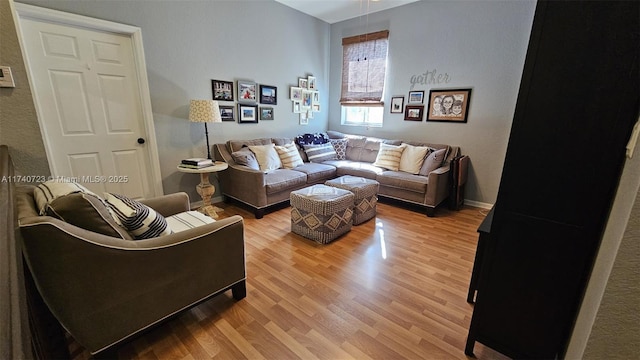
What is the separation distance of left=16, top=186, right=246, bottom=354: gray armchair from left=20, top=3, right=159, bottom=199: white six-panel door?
1.60 m

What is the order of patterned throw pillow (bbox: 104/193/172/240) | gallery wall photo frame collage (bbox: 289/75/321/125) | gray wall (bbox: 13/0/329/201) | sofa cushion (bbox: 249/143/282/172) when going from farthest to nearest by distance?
gallery wall photo frame collage (bbox: 289/75/321/125)
sofa cushion (bbox: 249/143/282/172)
gray wall (bbox: 13/0/329/201)
patterned throw pillow (bbox: 104/193/172/240)

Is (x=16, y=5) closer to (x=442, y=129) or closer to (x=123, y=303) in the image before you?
(x=123, y=303)

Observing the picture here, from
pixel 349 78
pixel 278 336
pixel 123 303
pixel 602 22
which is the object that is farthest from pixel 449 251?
pixel 349 78

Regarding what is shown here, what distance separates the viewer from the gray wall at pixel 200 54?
2867 millimetres

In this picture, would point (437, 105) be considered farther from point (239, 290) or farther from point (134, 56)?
point (134, 56)

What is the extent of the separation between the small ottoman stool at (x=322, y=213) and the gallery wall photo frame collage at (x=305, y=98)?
2299mm

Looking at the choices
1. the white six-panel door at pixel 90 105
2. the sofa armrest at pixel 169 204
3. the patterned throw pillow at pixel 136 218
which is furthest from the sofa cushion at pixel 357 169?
the patterned throw pillow at pixel 136 218

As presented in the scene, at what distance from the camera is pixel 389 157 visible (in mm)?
3971

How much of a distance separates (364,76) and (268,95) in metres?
1.77

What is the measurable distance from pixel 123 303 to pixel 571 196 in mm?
2081

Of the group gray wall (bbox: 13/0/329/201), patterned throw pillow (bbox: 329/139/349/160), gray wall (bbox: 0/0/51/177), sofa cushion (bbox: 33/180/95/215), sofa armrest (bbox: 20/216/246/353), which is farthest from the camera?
patterned throw pillow (bbox: 329/139/349/160)

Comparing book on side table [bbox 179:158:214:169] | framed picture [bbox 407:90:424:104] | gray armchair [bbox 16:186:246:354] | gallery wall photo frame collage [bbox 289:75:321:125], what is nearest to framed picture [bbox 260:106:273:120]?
gallery wall photo frame collage [bbox 289:75:321:125]

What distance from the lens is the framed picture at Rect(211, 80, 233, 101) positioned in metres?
3.49

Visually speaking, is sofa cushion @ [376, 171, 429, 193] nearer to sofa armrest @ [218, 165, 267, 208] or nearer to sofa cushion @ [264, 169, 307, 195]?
sofa cushion @ [264, 169, 307, 195]
